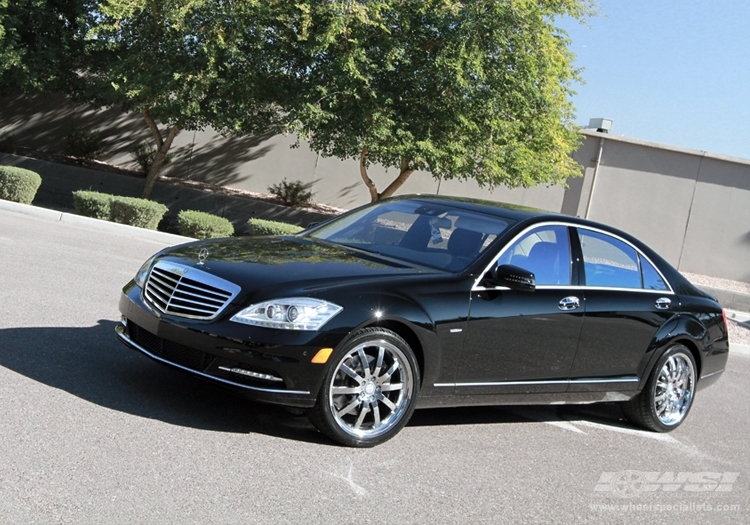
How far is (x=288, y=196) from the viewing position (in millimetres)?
24141

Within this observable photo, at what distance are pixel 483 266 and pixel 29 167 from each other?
18.7m

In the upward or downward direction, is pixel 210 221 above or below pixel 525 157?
below

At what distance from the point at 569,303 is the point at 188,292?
2722mm

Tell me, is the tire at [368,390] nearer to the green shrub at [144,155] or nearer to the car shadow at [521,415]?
the car shadow at [521,415]

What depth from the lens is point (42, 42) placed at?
20.4 m

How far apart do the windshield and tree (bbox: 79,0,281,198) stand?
11246mm

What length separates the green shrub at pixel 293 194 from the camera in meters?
24.1

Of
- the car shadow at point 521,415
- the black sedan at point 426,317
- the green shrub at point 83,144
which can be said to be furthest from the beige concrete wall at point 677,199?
the black sedan at point 426,317

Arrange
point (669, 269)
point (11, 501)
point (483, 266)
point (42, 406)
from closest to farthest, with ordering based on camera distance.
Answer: point (11, 501), point (42, 406), point (483, 266), point (669, 269)

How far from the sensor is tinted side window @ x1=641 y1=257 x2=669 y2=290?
7.19m

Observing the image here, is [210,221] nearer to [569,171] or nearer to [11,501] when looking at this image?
[569,171]

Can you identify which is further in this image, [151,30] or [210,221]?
[151,30]

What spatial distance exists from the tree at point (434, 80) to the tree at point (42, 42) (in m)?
5.76

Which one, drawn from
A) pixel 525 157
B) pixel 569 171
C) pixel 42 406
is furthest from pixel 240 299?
pixel 569 171
